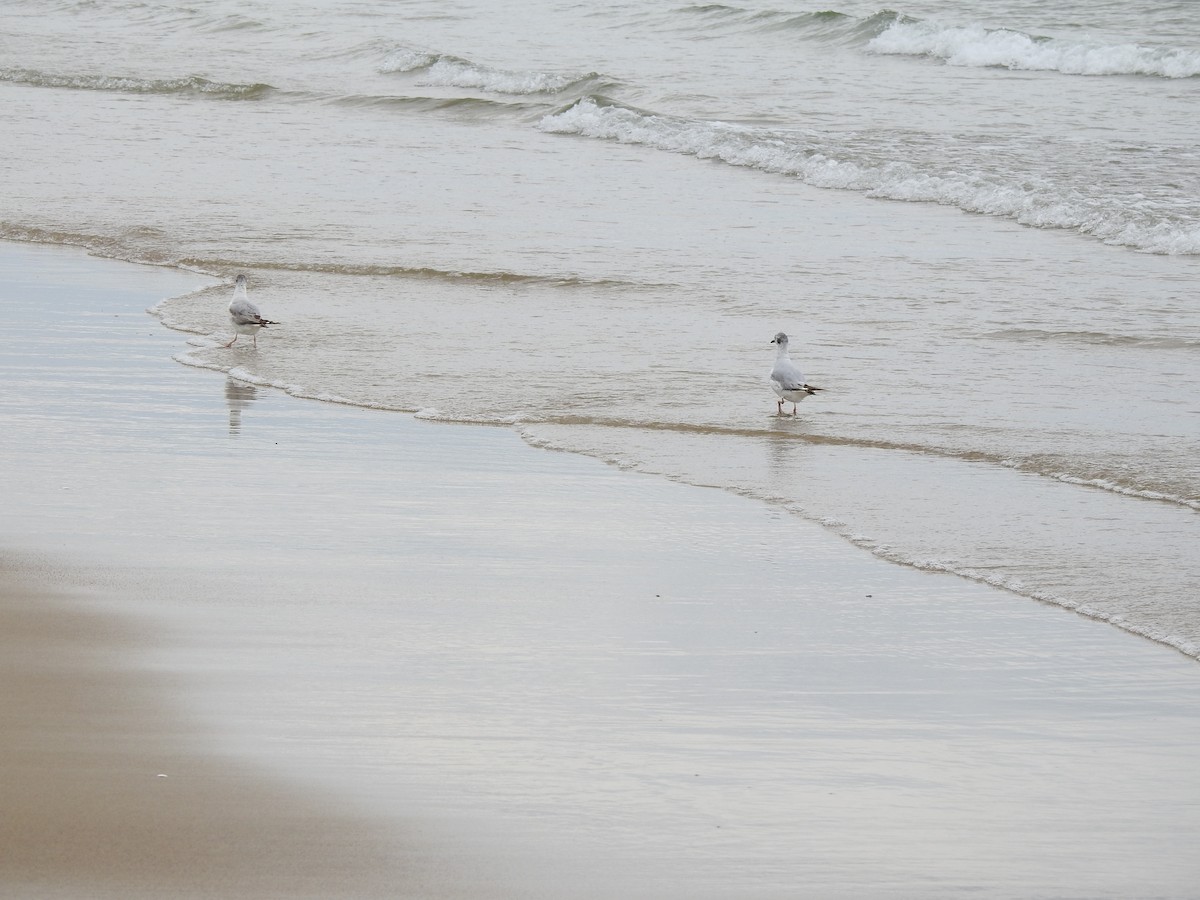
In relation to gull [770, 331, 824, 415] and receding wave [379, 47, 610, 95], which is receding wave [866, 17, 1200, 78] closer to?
receding wave [379, 47, 610, 95]

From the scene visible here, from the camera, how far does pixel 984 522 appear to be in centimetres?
623

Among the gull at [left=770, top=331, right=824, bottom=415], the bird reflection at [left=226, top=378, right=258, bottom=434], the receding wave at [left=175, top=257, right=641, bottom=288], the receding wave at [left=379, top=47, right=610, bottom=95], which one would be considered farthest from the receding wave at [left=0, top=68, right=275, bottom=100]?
the gull at [left=770, top=331, right=824, bottom=415]

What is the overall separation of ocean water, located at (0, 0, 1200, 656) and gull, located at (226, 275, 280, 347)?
14 cm

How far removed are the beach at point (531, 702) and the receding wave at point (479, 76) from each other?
17.3 meters

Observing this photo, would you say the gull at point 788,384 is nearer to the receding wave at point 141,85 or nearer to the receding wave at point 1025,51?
the receding wave at point 141,85

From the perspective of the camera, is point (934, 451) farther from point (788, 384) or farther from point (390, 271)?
point (390, 271)

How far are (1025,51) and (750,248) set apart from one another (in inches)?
573

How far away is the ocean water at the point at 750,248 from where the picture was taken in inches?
273

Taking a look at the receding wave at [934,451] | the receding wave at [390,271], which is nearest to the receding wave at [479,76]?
the receding wave at [390,271]

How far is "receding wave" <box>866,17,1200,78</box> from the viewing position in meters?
23.5

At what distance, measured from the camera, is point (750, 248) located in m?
12.5

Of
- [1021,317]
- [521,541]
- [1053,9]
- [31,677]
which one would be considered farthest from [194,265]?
[1053,9]

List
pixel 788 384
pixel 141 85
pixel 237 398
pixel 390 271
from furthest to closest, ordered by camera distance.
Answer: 1. pixel 141 85
2. pixel 390 271
3. pixel 237 398
4. pixel 788 384

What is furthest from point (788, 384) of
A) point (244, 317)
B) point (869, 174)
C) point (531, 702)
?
point (869, 174)
